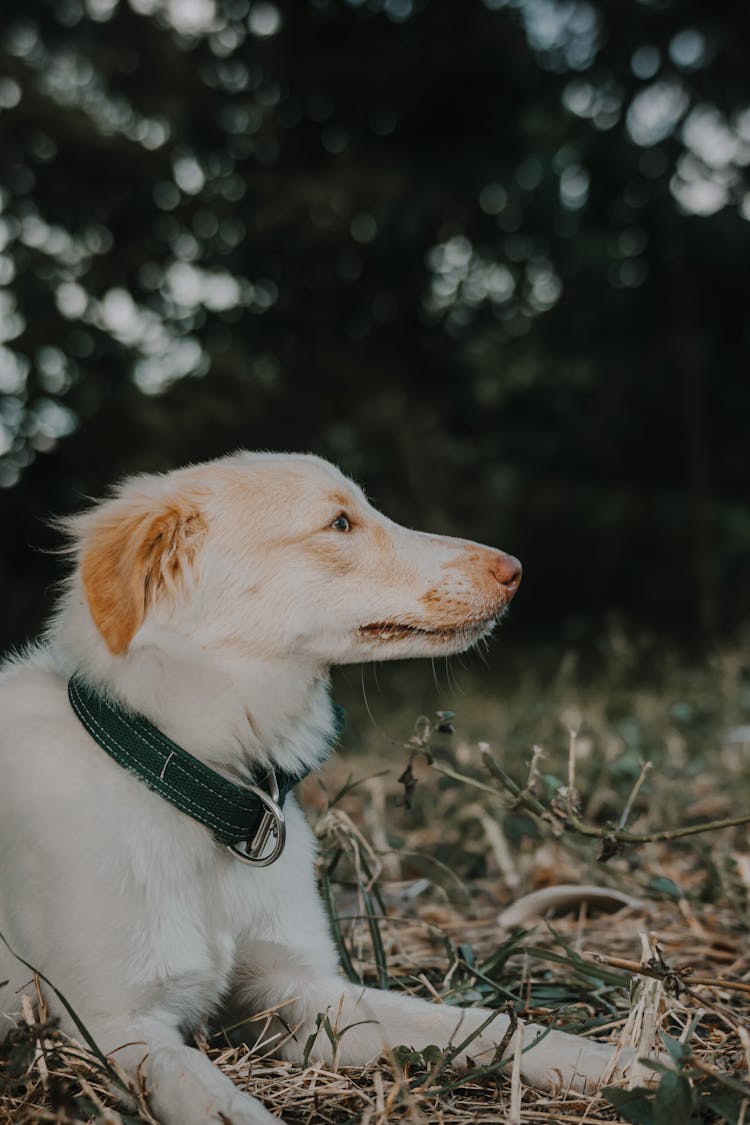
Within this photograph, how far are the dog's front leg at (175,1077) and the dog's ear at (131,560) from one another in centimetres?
68

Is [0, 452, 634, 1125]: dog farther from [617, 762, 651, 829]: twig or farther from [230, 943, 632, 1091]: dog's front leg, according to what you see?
[617, 762, 651, 829]: twig

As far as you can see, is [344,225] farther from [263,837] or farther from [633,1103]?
[633,1103]

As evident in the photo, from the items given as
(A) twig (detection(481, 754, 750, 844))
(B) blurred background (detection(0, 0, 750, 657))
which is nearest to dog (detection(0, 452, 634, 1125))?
(A) twig (detection(481, 754, 750, 844))

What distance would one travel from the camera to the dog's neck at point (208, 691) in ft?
6.93

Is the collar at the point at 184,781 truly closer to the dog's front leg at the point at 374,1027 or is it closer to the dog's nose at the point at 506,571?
the dog's front leg at the point at 374,1027

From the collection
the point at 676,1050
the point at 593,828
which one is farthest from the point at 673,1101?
the point at 593,828

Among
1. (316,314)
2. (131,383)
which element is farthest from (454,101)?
(131,383)

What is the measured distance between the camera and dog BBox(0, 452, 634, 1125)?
193 cm

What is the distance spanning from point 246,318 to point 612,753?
8707mm

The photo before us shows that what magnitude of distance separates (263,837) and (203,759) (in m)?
0.19

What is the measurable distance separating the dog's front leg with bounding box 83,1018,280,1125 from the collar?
0.36 m

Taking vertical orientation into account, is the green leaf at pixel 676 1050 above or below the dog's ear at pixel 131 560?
below

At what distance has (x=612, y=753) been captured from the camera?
405 cm

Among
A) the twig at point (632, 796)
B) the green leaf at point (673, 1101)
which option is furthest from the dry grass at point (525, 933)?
the twig at point (632, 796)
